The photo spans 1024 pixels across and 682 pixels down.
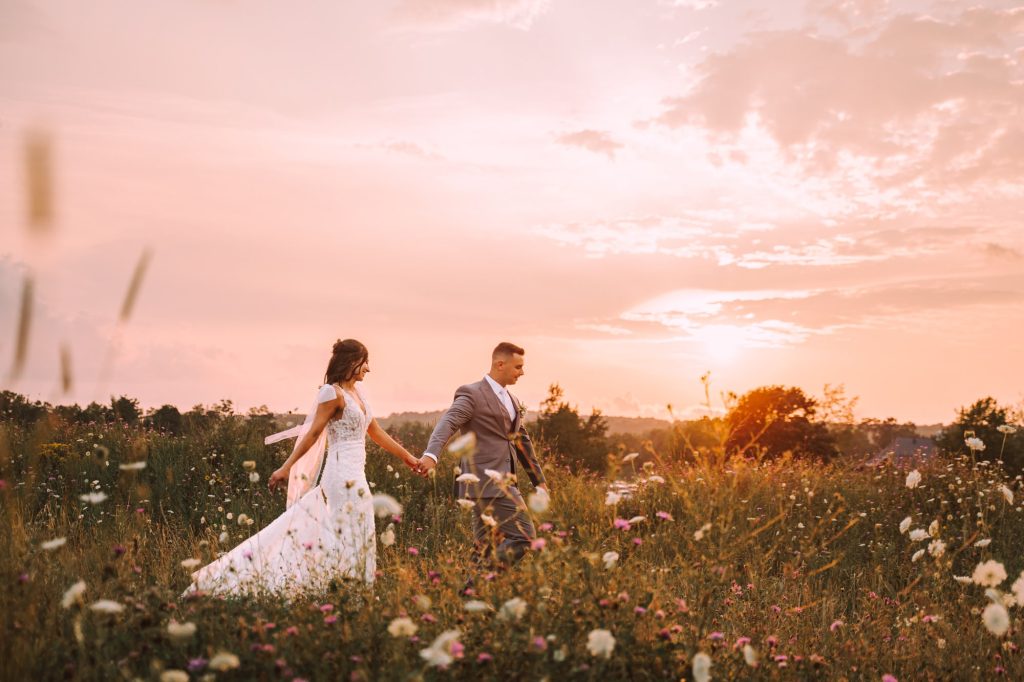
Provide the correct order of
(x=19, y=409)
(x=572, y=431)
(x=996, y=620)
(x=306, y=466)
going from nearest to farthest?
(x=996, y=620)
(x=306, y=466)
(x=19, y=409)
(x=572, y=431)

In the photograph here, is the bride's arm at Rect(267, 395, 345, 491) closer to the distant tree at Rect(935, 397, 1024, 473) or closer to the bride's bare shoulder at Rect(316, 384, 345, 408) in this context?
the bride's bare shoulder at Rect(316, 384, 345, 408)

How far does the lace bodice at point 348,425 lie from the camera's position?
259 inches

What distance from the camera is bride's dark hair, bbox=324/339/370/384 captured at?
6.71m

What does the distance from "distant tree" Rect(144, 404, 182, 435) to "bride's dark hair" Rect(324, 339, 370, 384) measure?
8171 mm

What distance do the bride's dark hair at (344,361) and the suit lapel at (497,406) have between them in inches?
43.7

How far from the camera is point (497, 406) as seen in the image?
6.79 metres

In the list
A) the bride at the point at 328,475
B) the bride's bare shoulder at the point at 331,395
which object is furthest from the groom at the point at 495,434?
the bride's bare shoulder at the point at 331,395

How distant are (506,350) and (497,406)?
1.79ft

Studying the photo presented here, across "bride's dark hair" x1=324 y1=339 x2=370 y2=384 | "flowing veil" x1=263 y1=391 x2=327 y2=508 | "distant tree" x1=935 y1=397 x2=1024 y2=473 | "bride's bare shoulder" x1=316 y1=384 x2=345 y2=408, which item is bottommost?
"distant tree" x1=935 y1=397 x2=1024 y2=473

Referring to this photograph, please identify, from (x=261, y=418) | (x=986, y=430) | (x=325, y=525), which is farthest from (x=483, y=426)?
(x=986, y=430)

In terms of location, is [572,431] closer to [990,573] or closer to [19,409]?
[19,409]

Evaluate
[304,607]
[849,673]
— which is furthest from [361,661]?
[849,673]

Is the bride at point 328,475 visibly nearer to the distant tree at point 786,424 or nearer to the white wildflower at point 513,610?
the white wildflower at point 513,610

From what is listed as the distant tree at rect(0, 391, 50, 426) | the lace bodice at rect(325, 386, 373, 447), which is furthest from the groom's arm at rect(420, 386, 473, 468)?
the distant tree at rect(0, 391, 50, 426)
